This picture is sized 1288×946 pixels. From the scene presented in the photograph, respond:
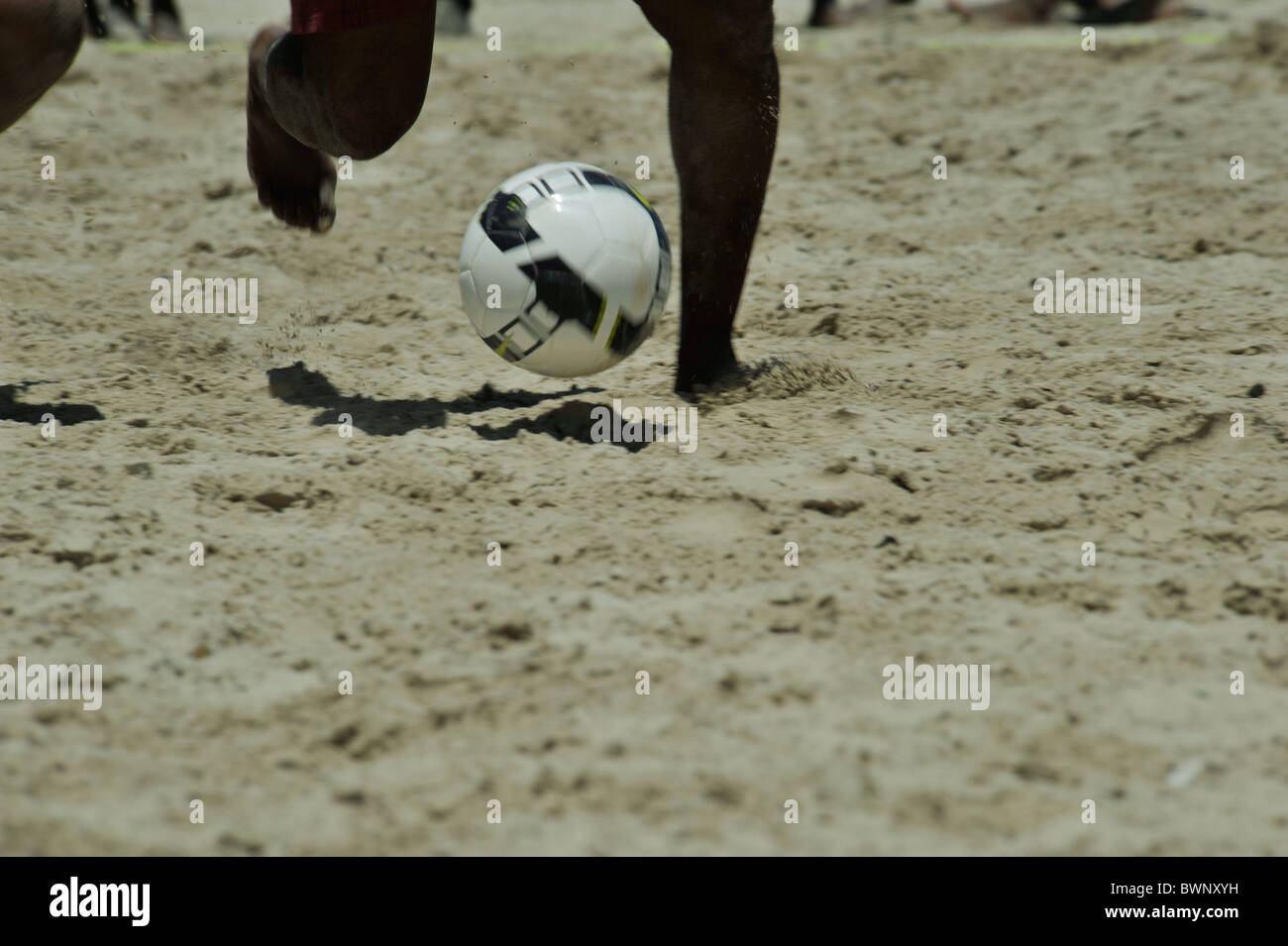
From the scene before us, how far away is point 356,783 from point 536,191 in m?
1.52

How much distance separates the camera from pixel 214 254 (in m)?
3.96

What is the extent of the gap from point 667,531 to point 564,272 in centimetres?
68

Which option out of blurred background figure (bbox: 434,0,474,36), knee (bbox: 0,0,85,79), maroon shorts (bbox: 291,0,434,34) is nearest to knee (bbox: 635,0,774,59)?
maroon shorts (bbox: 291,0,434,34)

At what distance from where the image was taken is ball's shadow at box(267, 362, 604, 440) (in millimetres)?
2895

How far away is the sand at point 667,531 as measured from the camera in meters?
1.74

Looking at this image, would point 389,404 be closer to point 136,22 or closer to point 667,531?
point 667,531

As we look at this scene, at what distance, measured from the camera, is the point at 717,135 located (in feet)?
9.29

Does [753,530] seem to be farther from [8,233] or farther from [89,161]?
[89,161]

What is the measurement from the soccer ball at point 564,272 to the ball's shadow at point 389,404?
0.64 ft

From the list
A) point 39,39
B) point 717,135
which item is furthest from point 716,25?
point 39,39

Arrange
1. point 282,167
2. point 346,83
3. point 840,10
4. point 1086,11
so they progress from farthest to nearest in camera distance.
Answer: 1. point 840,10
2. point 1086,11
3. point 282,167
4. point 346,83

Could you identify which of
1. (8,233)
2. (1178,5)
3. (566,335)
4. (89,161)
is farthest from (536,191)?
(1178,5)

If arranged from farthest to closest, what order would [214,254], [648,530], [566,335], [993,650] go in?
[214,254] < [566,335] < [648,530] < [993,650]

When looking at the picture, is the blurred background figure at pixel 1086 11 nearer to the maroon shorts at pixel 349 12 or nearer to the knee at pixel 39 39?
the maroon shorts at pixel 349 12
